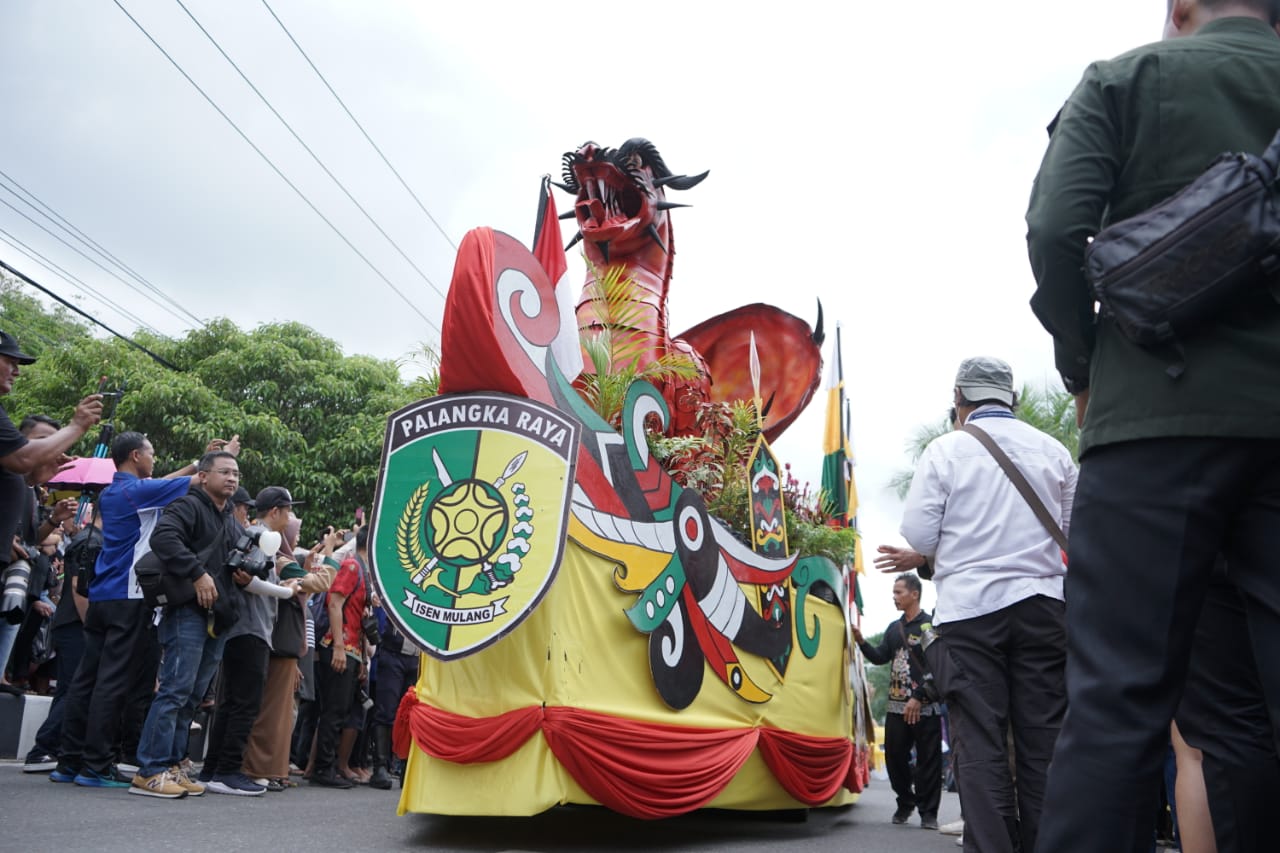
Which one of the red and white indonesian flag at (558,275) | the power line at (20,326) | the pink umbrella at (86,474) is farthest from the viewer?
the power line at (20,326)

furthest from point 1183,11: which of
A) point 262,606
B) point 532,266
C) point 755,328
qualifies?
point 755,328

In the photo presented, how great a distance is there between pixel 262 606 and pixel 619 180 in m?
3.84

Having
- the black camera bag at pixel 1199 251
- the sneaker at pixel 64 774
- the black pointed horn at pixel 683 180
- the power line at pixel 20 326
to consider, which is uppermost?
the power line at pixel 20 326

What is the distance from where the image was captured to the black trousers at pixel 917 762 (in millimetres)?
7633

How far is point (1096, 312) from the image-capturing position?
84.0 inches

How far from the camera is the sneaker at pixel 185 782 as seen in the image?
571 cm

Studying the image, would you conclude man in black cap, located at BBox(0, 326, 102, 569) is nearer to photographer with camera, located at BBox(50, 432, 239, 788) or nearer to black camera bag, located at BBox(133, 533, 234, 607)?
black camera bag, located at BBox(133, 533, 234, 607)

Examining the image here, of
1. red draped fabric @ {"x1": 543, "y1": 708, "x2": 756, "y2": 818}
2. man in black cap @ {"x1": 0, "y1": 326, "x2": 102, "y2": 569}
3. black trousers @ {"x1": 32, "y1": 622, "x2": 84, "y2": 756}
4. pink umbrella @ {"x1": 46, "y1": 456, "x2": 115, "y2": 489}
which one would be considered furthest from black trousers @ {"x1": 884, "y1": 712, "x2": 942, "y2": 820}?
pink umbrella @ {"x1": 46, "y1": 456, "x2": 115, "y2": 489}

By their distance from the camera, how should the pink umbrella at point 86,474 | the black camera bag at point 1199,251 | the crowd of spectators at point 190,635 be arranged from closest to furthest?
the black camera bag at point 1199,251
the crowd of spectators at point 190,635
the pink umbrella at point 86,474

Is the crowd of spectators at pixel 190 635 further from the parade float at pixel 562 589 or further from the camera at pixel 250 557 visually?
the parade float at pixel 562 589

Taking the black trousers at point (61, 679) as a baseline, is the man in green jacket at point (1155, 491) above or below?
above

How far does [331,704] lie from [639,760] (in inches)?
137

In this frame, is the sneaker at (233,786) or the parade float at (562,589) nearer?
the parade float at (562,589)

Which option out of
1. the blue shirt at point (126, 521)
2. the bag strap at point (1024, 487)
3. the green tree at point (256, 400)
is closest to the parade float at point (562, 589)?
the bag strap at point (1024, 487)
